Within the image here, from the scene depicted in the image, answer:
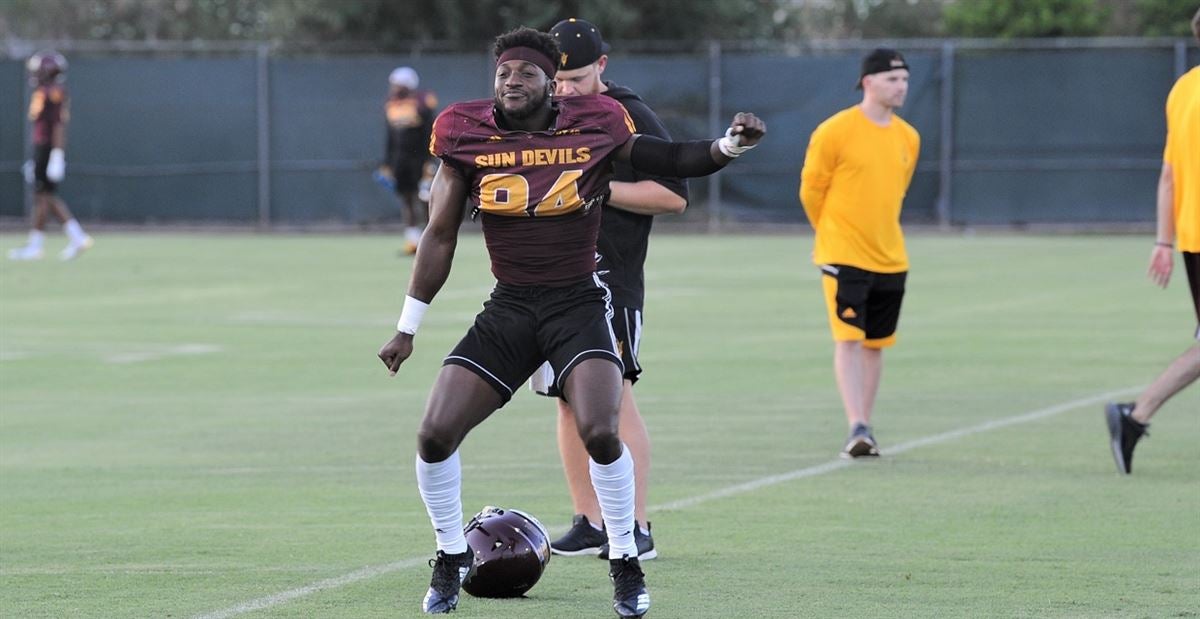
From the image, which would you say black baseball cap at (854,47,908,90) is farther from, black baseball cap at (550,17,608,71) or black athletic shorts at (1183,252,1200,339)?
black baseball cap at (550,17,608,71)

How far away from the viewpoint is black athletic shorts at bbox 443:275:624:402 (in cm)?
677

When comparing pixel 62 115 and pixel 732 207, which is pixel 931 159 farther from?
pixel 62 115

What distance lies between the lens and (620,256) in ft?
26.1

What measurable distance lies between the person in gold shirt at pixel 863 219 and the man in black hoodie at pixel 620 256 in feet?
9.65

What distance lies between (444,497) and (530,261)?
33.2 inches

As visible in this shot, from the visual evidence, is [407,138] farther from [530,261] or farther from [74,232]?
[530,261]

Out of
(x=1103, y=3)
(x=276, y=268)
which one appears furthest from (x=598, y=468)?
(x=1103, y=3)

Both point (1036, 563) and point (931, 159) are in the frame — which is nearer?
point (1036, 563)

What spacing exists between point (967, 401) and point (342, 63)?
2369 cm

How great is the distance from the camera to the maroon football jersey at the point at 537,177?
673cm

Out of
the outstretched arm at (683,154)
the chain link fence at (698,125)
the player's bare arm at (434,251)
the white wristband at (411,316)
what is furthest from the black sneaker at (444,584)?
the chain link fence at (698,125)

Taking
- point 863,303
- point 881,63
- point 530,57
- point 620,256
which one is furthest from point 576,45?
point 863,303

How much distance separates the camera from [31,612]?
6.75 m

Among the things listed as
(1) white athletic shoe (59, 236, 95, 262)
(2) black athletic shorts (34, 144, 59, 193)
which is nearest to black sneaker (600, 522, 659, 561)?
(1) white athletic shoe (59, 236, 95, 262)
